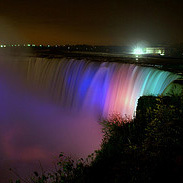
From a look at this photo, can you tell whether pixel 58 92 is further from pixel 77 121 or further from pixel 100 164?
pixel 100 164

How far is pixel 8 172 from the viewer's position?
37.9ft

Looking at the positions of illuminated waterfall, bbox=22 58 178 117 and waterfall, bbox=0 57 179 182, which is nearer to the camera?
illuminated waterfall, bbox=22 58 178 117

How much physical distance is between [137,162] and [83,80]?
13968mm

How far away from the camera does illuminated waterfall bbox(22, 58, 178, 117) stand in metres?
12.2

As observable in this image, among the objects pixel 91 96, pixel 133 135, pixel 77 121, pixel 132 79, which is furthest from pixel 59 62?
pixel 133 135

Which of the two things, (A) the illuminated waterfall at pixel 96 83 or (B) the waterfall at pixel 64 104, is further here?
(B) the waterfall at pixel 64 104

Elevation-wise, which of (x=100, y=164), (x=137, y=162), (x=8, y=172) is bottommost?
(x=8, y=172)

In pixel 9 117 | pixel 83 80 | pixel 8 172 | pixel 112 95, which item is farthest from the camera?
pixel 9 117

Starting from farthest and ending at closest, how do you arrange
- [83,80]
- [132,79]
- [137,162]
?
[83,80] < [132,79] < [137,162]

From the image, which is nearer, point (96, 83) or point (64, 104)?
point (96, 83)

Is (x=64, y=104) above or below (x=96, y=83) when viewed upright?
below

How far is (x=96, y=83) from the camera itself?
56.2 ft

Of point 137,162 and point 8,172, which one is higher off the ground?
point 137,162

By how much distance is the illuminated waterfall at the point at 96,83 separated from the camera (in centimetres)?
1220
